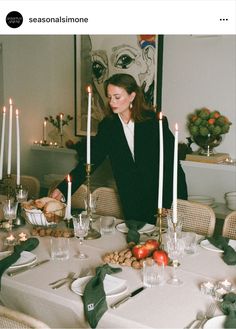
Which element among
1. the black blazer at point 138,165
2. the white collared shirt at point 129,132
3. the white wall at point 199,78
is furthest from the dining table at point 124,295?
the white wall at point 199,78

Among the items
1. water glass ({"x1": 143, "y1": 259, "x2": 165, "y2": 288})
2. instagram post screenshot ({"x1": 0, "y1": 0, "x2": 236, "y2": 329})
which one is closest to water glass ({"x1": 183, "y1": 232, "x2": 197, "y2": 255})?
instagram post screenshot ({"x1": 0, "y1": 0, "x2": 236, "y2": 329})

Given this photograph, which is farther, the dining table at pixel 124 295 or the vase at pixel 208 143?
the vase at pixel 208 143

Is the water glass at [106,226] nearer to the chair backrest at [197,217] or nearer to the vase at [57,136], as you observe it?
the chair backrest at [197,217]

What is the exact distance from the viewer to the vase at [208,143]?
2.74 m

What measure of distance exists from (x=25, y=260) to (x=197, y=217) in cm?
80

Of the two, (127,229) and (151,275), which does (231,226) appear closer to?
(127,229)

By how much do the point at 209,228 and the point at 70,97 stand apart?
1.84 metres

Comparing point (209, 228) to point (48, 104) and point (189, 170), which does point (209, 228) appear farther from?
point (48, 104)

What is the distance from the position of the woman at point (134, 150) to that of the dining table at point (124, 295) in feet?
2.03

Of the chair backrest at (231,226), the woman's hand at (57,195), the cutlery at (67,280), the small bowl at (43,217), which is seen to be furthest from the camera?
the woman's hand at (57,195)

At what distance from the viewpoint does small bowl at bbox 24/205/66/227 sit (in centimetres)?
172

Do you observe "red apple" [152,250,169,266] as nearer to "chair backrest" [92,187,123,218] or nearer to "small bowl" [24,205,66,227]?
"small bowl" [24,205,66,227]

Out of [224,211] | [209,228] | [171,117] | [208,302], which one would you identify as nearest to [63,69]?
[171,117]
